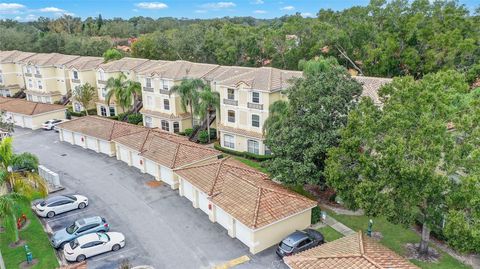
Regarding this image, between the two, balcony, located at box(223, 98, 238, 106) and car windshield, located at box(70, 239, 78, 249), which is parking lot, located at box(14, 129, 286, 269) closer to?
car windshield, located at box(70, 239, 78, 249)

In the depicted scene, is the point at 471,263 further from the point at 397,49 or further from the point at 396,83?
the point at 397,49

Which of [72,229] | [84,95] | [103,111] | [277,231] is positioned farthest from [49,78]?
[277,231]

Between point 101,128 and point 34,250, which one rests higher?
point 101,128

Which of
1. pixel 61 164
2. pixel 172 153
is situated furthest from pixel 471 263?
pixel 61 164

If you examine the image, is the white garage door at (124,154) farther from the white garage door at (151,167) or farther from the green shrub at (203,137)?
the green shrub at (203,137)

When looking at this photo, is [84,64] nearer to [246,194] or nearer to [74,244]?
[74,244]

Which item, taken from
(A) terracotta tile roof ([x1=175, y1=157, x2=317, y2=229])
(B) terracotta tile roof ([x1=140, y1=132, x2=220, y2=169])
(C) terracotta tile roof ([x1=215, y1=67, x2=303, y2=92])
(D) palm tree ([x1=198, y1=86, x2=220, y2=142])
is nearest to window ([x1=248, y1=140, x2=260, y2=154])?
(D) palm tree ([x1=198, y1=86, x2=220, y2=142])

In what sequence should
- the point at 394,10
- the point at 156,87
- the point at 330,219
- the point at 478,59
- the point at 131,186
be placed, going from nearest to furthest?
the point at 330,219 < the point at 131,186 < the point at 478,59 < the point at 156,87 < the point at 394,10
